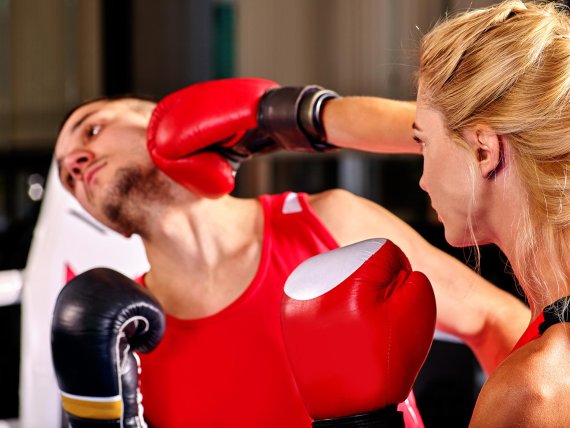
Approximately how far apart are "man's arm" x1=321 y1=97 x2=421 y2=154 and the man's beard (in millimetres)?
352

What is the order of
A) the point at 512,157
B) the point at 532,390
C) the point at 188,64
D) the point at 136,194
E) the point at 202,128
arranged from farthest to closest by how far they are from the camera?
the point at 188,64 < the point at 136,194 < the point at 202,128 < the point at 512,157 < the point at 532,390

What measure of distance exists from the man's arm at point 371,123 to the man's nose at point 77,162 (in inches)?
19.0

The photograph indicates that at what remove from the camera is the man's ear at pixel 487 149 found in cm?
102

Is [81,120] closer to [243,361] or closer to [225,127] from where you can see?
[225,127]

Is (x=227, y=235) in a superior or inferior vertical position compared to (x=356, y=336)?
inferior

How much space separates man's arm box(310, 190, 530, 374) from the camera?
1514mm

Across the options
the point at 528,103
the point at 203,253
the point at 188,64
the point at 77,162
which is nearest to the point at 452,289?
the point at 203,253

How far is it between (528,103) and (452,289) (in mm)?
586

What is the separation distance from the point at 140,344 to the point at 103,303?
115 mm

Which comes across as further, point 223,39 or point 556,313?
point 223,39

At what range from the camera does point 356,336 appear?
1066mm

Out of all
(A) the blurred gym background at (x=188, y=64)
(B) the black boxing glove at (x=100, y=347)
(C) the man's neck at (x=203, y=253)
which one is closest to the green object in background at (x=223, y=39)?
(A) the blurred gym background at (x=188, y=64)

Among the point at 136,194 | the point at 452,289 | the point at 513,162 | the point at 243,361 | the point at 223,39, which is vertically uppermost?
the point at 513,162

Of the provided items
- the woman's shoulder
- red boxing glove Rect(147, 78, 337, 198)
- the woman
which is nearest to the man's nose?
red boxing glove Rect(147, 78, 337, 198)
